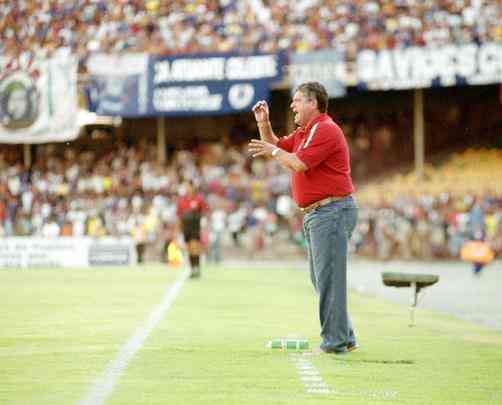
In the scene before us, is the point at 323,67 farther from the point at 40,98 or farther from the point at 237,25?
the point at 40,98

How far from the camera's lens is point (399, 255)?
36625 mm

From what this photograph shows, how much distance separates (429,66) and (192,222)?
1598 centimetres

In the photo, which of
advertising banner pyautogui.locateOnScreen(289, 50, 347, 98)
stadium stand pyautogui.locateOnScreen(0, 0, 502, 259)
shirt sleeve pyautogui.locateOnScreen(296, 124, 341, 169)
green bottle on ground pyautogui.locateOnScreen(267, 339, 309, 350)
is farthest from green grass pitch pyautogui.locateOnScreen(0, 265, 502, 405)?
advertising banner pyautogui.locateOnScreen(289, 50, 347, 98)

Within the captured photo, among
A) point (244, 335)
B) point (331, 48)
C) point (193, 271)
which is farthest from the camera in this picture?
point (331, 48)

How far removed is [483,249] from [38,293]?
11260 mm

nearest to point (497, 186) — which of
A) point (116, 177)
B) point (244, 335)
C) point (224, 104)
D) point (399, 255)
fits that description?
point (399, 255)

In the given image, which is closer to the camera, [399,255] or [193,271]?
[193,271]

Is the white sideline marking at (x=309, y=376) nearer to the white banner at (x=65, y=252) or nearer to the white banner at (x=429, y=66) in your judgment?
the white banner at (x=65, y=252)

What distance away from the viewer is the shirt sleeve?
9781 millimetres

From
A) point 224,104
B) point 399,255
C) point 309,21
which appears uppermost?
point 309,21

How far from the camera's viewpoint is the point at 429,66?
3894 centimetres

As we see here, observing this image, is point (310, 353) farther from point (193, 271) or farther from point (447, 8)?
point (447, 8)

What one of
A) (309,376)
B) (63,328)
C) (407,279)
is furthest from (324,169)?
(63,328)

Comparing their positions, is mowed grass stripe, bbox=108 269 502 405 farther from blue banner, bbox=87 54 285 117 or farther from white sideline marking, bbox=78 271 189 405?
blue banner, bbox=87 54 285 117
